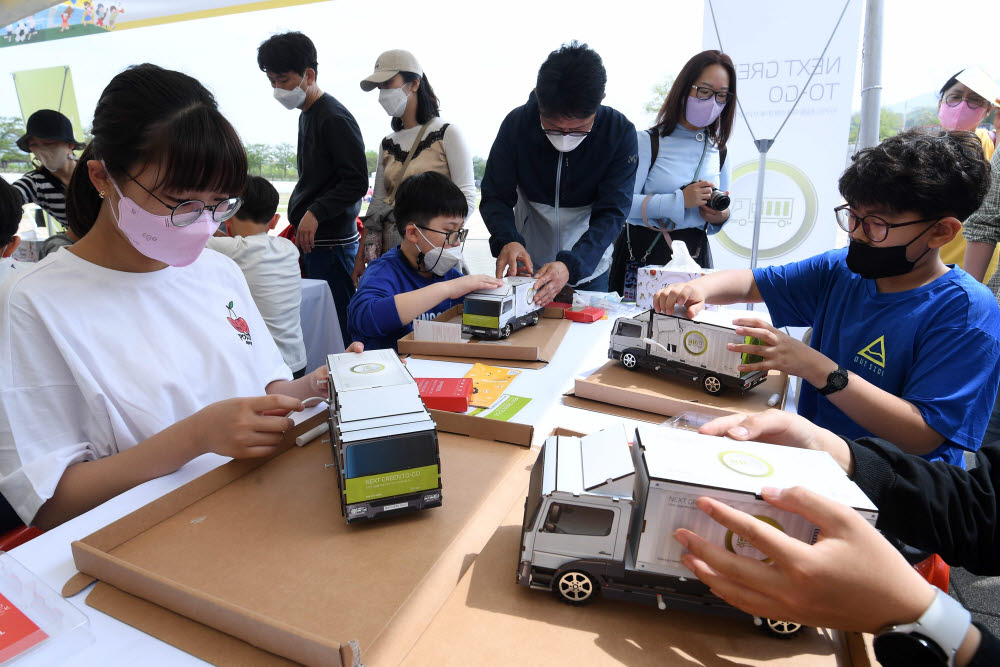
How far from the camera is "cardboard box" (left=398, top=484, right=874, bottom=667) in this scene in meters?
0.68

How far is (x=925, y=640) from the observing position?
648 millimetres

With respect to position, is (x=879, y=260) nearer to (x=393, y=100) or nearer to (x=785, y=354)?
(x=785, y=354)

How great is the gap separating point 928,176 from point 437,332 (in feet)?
4.72

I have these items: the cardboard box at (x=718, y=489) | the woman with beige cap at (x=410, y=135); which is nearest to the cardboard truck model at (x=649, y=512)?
the cardboard box at (x=718, y=489)

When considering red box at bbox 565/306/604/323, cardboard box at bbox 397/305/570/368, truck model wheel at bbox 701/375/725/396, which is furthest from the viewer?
red box at bbox 565/306/604/323

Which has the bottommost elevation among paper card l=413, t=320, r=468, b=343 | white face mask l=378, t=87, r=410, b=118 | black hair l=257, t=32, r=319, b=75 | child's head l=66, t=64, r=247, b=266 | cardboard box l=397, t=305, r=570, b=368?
cardboard box l=397, t=305, r=570, b=368

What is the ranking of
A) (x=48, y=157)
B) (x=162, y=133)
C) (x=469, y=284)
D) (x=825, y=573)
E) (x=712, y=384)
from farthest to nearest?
(x=48, y=157), (x=469, y=284), (x=712, y=384), (x=162, y=133), (x=825, y=573)

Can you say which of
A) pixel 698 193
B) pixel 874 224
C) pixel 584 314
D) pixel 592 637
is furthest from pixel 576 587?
pixel 698 193

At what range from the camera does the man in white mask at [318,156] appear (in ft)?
10.0

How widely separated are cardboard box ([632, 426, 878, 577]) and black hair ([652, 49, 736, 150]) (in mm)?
2520

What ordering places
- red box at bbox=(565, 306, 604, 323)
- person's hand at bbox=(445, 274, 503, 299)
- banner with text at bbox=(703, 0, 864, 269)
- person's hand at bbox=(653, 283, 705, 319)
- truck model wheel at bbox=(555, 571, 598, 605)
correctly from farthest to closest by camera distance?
banner with text at bbox=(703, 0, 864, 269) < red box at bbox=(565, 306, 604, 323) < person's hand at bbox=(445, 274, 503, 299) < person's hand at bbox=(653, 283, 705, 319) < truck model wheel at bbox=(555, 571, 598, 605)

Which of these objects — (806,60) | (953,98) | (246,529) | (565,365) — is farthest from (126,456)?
(953,98)

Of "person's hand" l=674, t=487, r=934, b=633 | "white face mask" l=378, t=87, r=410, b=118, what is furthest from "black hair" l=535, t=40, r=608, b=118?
"person's hand" l=674, t=487, r=934, b=633

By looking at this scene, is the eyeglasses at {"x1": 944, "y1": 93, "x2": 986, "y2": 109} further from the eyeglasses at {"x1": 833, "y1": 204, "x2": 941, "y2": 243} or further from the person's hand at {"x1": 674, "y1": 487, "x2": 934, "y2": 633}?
the person's hand at {"x1": 674, "y1": 487, "x2": 934, "y2": 633}
